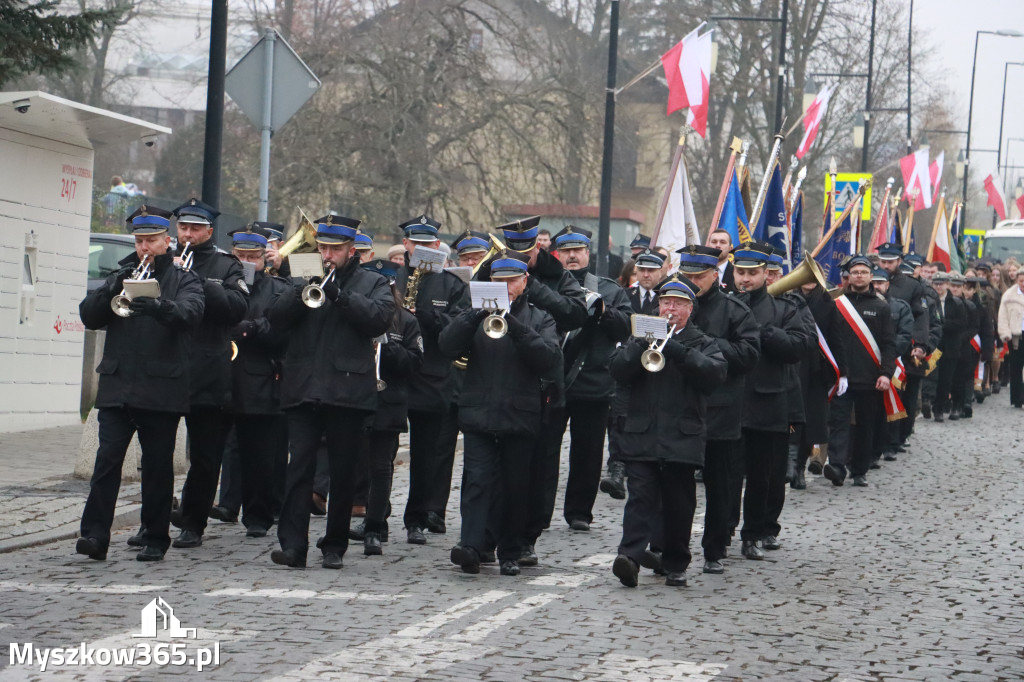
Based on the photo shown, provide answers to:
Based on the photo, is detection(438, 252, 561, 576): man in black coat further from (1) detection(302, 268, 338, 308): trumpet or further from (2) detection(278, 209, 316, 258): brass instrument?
(2) detection(278, 209, 316, 258): brass instrument

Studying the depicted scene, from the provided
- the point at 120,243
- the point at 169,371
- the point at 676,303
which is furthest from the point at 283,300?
the point at 120,243

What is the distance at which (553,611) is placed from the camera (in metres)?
8.23

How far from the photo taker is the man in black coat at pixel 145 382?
9.31m

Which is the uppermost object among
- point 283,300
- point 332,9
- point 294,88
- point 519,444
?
point 332,9

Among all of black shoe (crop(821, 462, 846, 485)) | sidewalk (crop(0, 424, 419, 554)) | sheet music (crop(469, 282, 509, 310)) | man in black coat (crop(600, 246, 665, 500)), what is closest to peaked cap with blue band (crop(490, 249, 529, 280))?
sheet music (crop(469, 282, 509, 310))

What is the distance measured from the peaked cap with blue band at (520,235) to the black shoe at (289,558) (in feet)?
7.55

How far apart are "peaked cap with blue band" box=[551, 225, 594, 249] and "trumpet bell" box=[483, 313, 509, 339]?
1973mm

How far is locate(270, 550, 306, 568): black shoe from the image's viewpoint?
9.22 m

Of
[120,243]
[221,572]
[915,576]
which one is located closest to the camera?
[221,572]

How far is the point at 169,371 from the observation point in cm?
947

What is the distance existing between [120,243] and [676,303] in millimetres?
12534

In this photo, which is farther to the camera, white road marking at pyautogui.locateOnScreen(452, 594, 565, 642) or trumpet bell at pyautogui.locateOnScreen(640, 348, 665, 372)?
trumpet bell at pyautogui.locateOnScreen(640, 348, 665, 372)

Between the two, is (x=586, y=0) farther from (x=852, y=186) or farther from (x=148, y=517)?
(x=148, y=517)

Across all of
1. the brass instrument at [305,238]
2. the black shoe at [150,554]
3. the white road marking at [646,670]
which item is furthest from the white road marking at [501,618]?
the brass instrument at [305,238]
